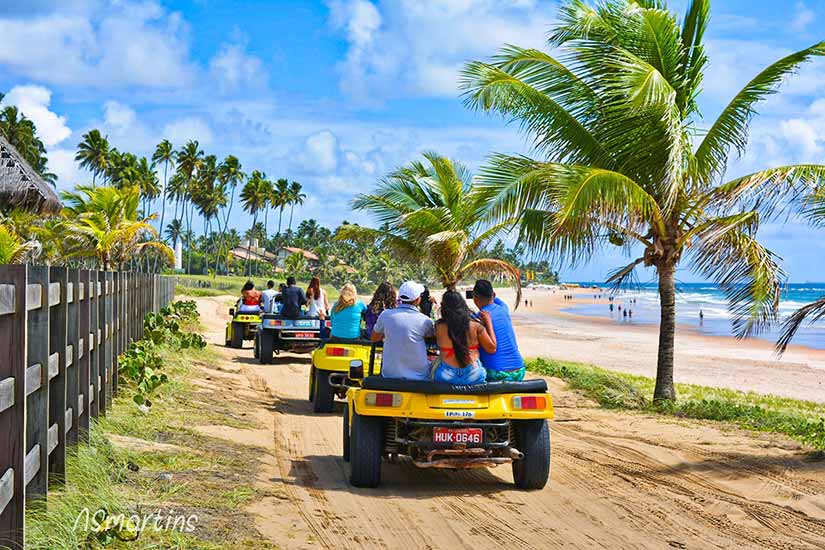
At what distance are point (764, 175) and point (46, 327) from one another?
9990 mm

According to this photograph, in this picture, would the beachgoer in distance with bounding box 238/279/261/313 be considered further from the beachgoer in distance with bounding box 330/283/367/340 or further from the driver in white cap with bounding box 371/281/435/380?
the driver in white cap with bounding box 371/281/435/380

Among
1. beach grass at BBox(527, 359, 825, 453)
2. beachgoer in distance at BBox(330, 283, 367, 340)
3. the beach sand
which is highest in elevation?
beachgoer in distance at BBox(330, 283, 367, 340)

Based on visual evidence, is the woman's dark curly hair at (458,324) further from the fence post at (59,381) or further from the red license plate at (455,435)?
the fence post at (59,381)

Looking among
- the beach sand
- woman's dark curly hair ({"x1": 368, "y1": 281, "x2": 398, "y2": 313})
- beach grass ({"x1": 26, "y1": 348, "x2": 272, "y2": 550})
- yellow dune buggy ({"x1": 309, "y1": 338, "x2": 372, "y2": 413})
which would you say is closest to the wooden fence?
beach grass ({"x1": 26, "y1": 348, "x2": 272, "y2": 550})

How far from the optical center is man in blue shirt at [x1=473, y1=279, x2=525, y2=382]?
8000 mm

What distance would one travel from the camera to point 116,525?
5.34m

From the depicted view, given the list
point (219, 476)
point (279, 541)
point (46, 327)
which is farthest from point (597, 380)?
point (46, 327)

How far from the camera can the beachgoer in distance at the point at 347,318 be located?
12.4 metres

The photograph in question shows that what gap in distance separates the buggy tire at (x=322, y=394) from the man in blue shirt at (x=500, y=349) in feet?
14.5

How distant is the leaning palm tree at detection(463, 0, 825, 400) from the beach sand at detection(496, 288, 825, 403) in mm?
10311

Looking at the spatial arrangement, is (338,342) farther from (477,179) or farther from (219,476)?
(219,476)

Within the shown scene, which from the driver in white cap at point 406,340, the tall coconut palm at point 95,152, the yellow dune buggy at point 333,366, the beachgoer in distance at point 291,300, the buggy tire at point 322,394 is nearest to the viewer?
the driver in white cap at point 406,340

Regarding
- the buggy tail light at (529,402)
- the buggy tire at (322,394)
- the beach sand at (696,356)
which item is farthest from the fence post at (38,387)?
the beach sand at (696,356)

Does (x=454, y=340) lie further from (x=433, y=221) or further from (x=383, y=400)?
(x=433, y=221)
